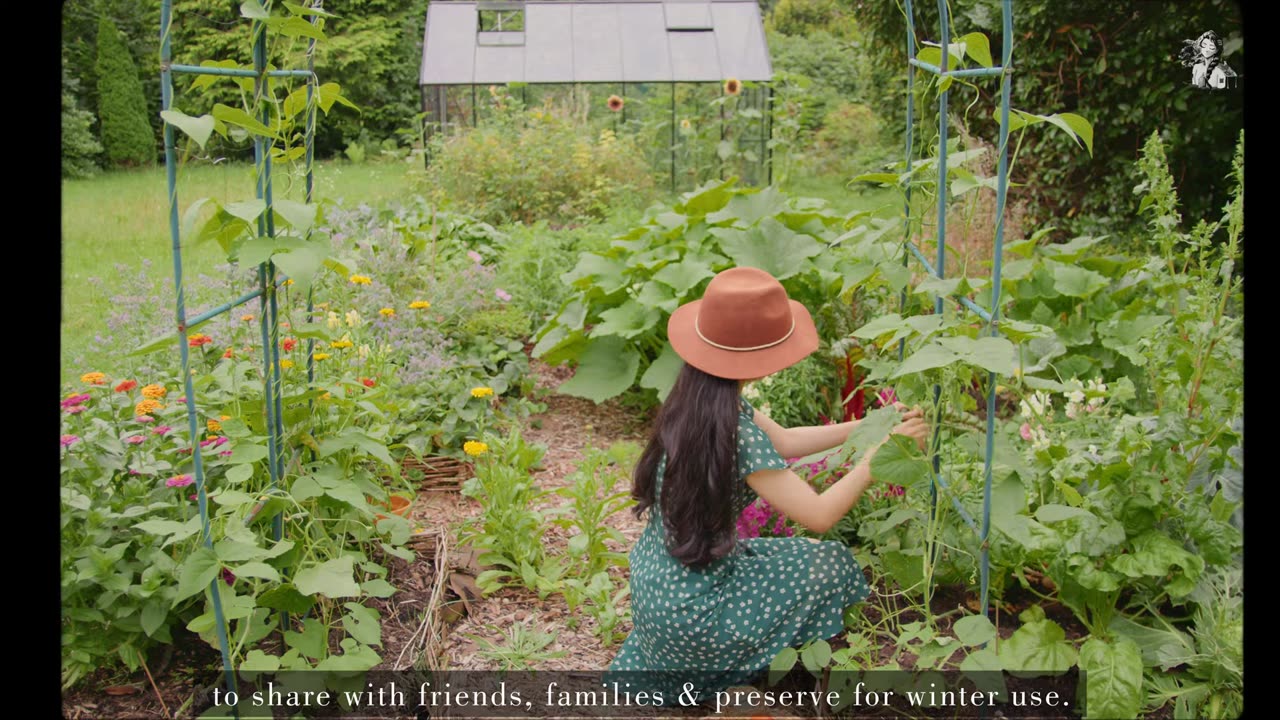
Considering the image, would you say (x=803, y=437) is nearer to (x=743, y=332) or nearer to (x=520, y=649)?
(x=743, y=332)

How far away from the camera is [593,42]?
9016 mm

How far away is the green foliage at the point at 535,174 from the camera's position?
721cm

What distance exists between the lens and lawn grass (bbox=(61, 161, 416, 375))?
545 centimetres

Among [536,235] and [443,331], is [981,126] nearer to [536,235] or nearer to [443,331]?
[536,235]

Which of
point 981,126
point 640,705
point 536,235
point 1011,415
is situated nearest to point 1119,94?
point 981,126

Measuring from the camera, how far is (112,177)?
10422mm

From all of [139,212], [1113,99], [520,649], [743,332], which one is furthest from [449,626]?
[139,212]

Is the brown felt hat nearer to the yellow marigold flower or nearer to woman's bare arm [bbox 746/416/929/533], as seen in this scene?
woman's bare arm [bbox 746/416/929/533]

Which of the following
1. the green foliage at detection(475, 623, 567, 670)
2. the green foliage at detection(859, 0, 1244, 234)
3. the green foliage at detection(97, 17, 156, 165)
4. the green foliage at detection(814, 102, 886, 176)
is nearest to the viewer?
the green foliage at detection(475, 623, 567, 670)

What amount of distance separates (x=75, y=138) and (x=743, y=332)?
10.2m

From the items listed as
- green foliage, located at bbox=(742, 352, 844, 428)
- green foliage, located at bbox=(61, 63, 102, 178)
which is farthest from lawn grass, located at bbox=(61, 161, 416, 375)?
green foliage, located at bbox=(742, 352, 844, 428)

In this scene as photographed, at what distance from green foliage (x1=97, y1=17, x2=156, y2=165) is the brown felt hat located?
9.85m

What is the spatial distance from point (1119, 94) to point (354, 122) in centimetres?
1094

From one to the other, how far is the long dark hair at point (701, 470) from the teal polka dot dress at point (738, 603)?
0.16 ft
